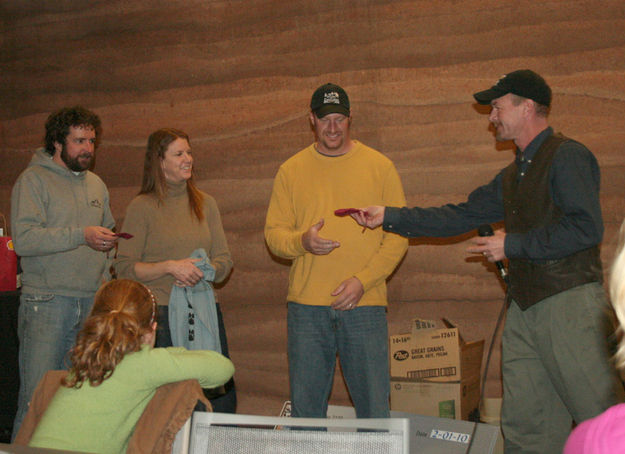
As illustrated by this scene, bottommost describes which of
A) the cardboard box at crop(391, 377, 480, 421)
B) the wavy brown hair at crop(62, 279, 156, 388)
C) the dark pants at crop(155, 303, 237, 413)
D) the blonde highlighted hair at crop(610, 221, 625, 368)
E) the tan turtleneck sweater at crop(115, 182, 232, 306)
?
the cardboard box at crop(391, 377, 480, 421)

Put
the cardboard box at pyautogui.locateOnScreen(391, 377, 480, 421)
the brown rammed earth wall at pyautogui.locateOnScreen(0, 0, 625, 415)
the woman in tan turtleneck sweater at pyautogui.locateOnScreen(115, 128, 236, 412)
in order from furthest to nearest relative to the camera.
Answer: the brown rammed earth wall at pyautogui.locateOnScreen(0, 0, 625, 415) < the cardboard box at pyautogui.locateOnScreen(391, 377, 480, 421) < the woman in tan turtleneck sweater at pyautogui.locateOnScreen(115, 128, 236, 412)

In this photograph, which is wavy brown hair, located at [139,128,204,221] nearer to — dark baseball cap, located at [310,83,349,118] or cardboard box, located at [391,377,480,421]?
dark baseball cap, located at [310,83,349,118]

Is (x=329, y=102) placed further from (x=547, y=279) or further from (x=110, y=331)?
(x=110, y=331)

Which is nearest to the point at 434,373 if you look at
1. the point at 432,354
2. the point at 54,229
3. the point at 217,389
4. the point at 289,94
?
the point at 432,354

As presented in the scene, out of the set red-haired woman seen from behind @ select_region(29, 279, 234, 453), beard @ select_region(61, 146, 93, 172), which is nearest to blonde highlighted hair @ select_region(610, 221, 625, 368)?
red-haired woman seen from behind @ select_region(29, 279, 234, 453)

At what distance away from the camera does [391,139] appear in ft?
13.3

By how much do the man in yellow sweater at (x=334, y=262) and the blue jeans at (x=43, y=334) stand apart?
105 centimetres

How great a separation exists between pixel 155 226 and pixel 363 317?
3.64 feet

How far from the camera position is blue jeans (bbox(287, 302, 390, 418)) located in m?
2.87

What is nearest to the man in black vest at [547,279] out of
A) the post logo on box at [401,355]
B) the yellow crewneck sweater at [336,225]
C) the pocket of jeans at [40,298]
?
the yellow crewneck sweater at [336,225]

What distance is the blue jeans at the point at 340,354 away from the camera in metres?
2.87

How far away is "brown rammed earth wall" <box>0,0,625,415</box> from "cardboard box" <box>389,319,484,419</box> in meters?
0.39

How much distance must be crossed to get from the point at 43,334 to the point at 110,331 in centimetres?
131

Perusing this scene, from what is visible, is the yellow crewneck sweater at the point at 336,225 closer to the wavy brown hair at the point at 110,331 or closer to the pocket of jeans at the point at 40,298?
the wavy brown hair at the point at 110,331
